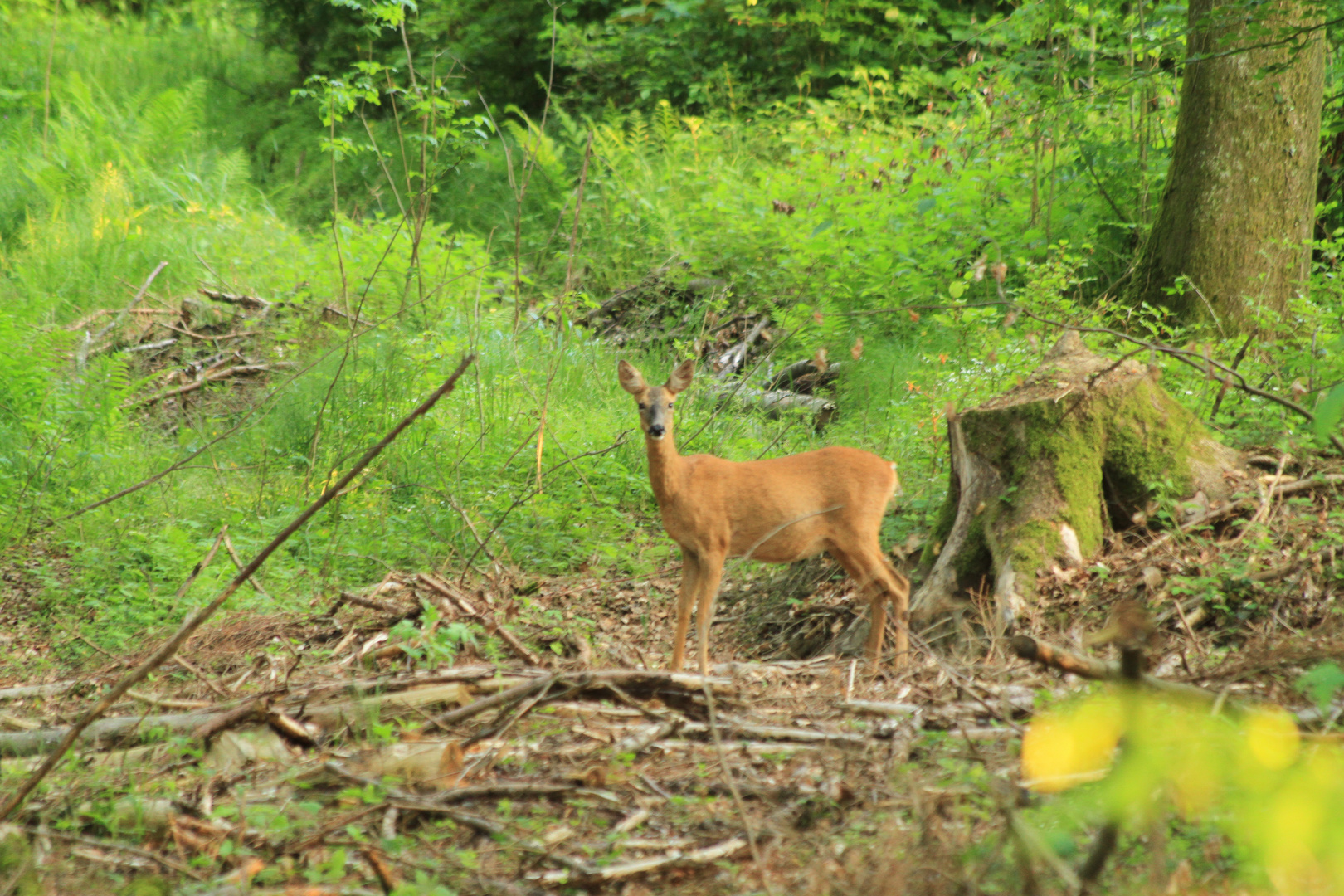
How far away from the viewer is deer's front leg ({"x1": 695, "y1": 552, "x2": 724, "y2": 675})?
15.2ft

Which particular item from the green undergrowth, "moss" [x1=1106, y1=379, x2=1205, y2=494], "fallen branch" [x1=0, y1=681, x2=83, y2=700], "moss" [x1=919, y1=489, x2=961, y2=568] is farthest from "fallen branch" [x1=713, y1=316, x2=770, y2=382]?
"fallen branch" [x1=0, y1=681, x2=83, y2=700]

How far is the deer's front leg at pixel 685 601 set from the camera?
4508 millimetres

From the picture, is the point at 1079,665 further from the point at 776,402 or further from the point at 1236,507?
the point at 776,402

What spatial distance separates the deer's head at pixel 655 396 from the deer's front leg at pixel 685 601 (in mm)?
562

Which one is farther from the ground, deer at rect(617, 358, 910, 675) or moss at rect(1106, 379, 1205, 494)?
moss at rect(1106, 379, 1205, 494)

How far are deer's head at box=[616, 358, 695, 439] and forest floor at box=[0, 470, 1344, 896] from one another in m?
0.95

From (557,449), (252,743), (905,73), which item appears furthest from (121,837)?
(905,73)

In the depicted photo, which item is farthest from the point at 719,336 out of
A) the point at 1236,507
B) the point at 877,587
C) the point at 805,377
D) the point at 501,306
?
the point at 1236,507

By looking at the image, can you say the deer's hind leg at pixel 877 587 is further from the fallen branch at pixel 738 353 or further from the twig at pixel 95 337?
the twig at pixel 95 337

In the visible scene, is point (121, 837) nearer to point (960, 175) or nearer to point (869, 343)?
point (869, 343)

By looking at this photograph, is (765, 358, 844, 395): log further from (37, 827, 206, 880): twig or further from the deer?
(37, 827, 206, 880): twig

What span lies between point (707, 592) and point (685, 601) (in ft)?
0.34

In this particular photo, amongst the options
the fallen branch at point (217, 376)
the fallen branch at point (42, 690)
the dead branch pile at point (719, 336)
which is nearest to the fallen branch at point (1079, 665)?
the fallen branch at point (42, 690)

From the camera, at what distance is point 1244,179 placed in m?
Result: 6.85
